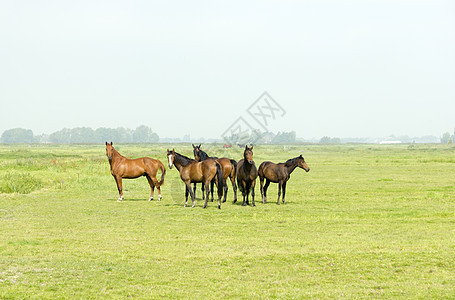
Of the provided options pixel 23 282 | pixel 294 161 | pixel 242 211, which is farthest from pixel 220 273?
pixel 294 161

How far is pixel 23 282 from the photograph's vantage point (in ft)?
26.1

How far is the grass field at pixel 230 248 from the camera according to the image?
777 cm

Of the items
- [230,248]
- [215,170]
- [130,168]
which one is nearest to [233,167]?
[215,170]

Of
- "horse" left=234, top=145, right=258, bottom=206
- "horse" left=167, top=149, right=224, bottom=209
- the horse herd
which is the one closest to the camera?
"horse" left=167, top=149, right=224, bottom=209

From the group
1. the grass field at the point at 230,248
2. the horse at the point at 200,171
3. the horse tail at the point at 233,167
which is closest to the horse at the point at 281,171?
the grass field at the point at 230,248

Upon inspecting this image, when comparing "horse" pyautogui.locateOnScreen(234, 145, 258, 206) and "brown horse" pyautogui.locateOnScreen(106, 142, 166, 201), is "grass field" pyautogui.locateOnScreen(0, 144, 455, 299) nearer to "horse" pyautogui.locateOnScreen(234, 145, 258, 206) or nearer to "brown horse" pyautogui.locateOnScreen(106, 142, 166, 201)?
"horse" pyautogui.locateOnScreen(234, 145, 258, 206)

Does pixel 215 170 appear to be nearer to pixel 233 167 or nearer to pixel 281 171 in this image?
pixel 233 167

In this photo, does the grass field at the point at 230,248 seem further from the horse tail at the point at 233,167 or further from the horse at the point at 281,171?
the horse tail at the point at 233,167

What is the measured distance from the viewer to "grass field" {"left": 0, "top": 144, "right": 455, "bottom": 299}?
7.77 metres

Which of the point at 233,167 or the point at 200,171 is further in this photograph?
the point at 233,167

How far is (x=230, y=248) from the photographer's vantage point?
10602 mm

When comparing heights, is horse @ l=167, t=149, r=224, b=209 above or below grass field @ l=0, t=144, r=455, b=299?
above

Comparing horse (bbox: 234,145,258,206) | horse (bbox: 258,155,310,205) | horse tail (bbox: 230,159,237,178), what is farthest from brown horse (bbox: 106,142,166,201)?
horse (bbox: 258,155,310,205)

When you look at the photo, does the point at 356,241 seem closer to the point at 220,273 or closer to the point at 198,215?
the point at 220,273
